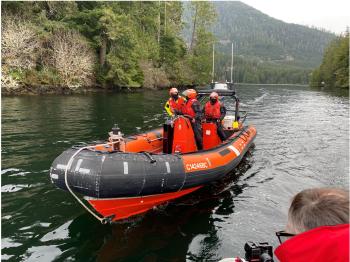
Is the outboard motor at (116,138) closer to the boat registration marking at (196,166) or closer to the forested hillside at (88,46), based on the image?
the boat registration marking at (196,166)

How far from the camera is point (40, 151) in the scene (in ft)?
35.6

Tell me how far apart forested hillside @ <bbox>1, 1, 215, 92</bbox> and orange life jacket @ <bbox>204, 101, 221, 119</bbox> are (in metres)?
21.7

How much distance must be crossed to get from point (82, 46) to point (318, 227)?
109 ft

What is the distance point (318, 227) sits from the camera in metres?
1.63

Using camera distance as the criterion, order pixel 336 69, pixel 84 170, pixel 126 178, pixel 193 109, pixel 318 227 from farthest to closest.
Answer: pixel 336 69, pixel 193 109, pixel 126 178, pixel 84 170, pixel 318 227

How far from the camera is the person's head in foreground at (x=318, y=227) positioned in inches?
60.6

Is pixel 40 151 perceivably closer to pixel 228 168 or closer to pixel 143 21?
pixel 228 168

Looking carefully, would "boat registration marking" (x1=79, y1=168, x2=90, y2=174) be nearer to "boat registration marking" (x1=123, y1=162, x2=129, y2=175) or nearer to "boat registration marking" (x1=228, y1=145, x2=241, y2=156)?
"boat registration marking" (x1=123, y1=162, x2=129, y2=175)

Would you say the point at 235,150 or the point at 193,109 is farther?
the point at 235,150

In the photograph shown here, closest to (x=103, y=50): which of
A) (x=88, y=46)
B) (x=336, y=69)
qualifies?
(x=88, y=46)

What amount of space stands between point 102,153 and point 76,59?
88.1 ft

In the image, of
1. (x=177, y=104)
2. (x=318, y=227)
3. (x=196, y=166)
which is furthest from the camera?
(x=177, y=104)

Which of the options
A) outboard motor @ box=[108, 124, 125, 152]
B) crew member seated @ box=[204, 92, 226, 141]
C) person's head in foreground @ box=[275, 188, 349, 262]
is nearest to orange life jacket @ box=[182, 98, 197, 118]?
crew member seated @ box=[204, 92, 226, 141]

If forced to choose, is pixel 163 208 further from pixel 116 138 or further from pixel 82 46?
pixel 82 46
